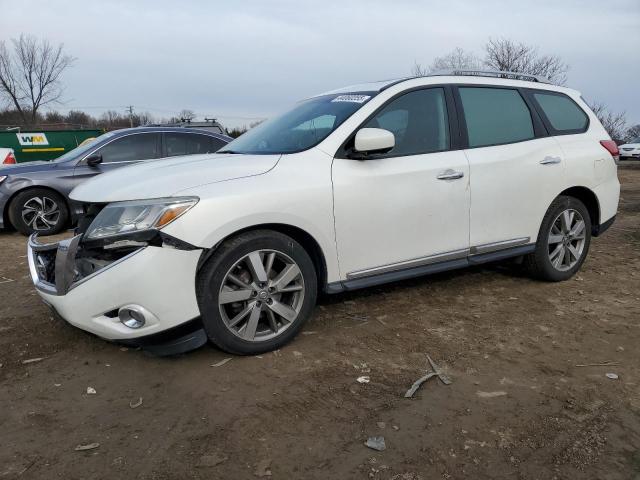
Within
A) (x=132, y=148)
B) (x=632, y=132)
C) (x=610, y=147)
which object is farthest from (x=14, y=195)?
(x=632, y=132)

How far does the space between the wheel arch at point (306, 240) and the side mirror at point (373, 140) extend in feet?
2.15

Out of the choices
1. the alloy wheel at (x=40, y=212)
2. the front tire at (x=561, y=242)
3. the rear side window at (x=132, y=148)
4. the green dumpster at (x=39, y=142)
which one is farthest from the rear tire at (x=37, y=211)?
the green dumpster at (x=39, y=142)

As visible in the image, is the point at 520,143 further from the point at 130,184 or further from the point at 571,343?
the point at 130,184

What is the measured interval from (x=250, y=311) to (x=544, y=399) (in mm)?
1688

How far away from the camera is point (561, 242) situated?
466 cm

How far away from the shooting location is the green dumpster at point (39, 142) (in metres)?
18.9

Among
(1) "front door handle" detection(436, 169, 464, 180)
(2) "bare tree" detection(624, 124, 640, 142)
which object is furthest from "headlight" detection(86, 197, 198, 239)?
(2) "bare tree" detection(624, 124, 640, 142)

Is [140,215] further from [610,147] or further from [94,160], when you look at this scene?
[94,160]

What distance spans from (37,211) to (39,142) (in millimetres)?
14134

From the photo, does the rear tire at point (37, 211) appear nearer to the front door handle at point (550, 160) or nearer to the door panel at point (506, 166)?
the door panel at point (506, 166)

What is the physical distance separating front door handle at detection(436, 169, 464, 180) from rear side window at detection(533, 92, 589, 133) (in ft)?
4.41

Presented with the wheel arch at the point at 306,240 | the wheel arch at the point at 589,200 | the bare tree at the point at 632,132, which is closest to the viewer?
the wheel arch at the point at 306,240

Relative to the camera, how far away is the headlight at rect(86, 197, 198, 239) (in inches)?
112

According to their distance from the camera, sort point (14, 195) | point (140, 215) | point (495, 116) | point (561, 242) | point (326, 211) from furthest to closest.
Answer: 1. point (14, 195)
2. point (561, 242)
3. point (495, 116)
4. point (326, 211)
5. point (140, 215)
